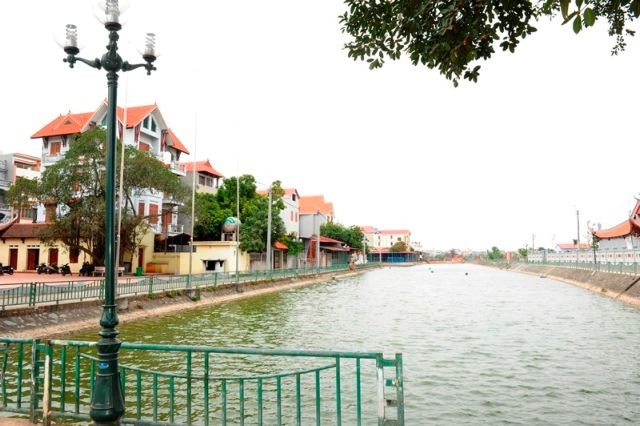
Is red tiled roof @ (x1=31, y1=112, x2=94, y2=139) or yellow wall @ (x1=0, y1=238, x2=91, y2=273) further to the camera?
red tiled roof @ (x1=31, y1=112, x2=94, y2=139)

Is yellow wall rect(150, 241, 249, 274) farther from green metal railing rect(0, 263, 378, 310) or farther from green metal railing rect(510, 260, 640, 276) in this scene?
green metal railing rect(510, 260, 640, 276)

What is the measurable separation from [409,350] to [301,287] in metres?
31.0

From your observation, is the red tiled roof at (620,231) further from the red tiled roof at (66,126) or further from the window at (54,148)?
the window at (54,148)

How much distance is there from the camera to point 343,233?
85438 mm

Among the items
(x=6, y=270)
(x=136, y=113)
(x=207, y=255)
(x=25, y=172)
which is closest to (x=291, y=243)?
(x=207, y=255)

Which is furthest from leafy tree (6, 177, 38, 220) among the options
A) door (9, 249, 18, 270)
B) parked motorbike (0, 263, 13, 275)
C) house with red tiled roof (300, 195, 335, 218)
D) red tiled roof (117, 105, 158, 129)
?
house with red tiled roof (300, 195, 335, 218)

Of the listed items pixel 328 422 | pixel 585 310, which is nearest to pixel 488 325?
pixel 585 310

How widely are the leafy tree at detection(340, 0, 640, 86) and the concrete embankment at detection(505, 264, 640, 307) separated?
29542 mm

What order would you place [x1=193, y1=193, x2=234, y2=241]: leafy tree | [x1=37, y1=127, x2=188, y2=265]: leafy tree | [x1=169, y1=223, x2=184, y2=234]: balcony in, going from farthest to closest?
[x1=193, y1=193, x2=234, y2=241]: leafy tree → [x1=169, y1=223, x2=184, y2=234]: balcony → [x1=37, y1=127, x2=188, y2=265]: leafy tree

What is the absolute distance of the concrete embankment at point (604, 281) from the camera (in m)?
33.4

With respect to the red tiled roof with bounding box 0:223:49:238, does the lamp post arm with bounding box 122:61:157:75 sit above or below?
above

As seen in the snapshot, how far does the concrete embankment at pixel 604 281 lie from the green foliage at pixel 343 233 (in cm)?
3155

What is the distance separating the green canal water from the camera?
979 cm

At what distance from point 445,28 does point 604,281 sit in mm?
42986
